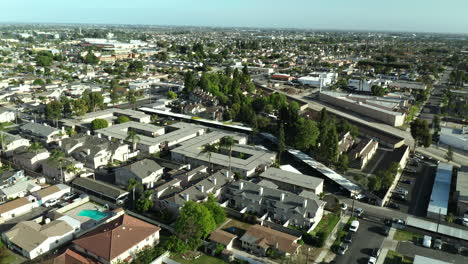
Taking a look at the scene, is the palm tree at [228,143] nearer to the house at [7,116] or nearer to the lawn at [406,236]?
the lawn at [406,236]

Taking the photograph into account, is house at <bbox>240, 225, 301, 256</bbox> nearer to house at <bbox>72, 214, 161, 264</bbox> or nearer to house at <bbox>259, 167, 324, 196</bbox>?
house at <bbox>72, 214, 161, 264</bbox>

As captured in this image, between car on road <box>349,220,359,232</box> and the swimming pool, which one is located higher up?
car on road <box>349,220,359,232</box>

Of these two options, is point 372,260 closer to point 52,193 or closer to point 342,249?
point 342,249

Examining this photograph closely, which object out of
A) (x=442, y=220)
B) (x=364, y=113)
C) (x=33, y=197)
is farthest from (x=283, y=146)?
(x=364, y=113)

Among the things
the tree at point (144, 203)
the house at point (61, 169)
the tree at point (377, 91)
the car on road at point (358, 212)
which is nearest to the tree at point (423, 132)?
the car on road at point (358, 212)

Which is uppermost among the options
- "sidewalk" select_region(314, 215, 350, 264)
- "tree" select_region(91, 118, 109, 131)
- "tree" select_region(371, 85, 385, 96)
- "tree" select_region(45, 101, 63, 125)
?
"tree" select_region(371, 85, 385, 96)

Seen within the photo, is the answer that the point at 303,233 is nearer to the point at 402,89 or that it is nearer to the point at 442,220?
the point at 442,220

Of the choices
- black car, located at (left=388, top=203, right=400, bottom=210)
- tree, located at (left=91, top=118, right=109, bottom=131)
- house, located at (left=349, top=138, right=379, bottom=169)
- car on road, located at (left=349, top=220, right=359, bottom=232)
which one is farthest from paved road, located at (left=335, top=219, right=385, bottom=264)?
tree, located at (left=91, top=118, right=109, bottom=131)
